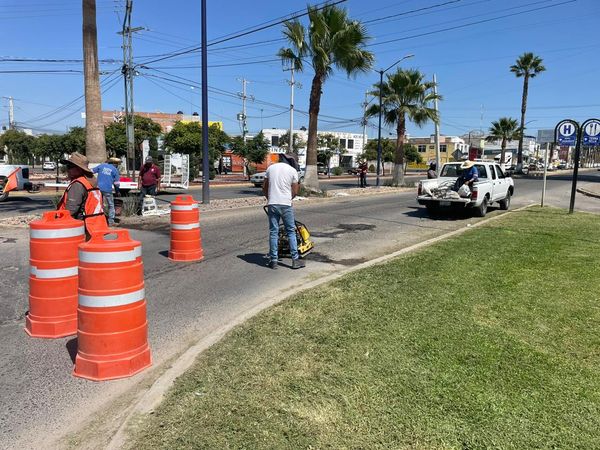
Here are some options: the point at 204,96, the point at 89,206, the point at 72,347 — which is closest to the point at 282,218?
the point at 89,206

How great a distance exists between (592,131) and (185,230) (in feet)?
42.4

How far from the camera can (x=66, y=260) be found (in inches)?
179

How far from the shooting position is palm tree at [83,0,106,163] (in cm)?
1291

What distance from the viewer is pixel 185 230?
7832mm

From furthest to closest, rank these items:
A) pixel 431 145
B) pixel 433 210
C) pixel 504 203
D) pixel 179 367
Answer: pixel 431 145, pixel 504 203, pixel 433 210, pixel 179 367

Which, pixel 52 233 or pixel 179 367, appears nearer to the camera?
pixel 179 367

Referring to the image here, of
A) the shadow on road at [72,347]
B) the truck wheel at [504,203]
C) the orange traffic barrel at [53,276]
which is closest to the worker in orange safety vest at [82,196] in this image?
the orange traffic barrel at [53,276]

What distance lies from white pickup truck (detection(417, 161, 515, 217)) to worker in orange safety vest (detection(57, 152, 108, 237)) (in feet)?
34.7

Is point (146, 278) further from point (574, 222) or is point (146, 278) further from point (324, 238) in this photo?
point (574, 222)

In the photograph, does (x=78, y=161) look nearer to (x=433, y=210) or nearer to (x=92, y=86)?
(x=92, y=86)

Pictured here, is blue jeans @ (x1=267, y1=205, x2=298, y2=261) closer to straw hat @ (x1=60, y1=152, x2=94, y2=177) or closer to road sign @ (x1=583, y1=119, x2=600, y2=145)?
straw hat @ (x1=60, y1=152, x2=94, y2=177)

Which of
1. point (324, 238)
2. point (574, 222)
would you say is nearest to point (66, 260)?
point (324, 238)

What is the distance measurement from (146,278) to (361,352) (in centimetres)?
387

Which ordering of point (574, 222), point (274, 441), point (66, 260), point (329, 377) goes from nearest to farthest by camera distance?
point (274, 441) → point (329, 377) → point (66, 260) → point (574, 222)
